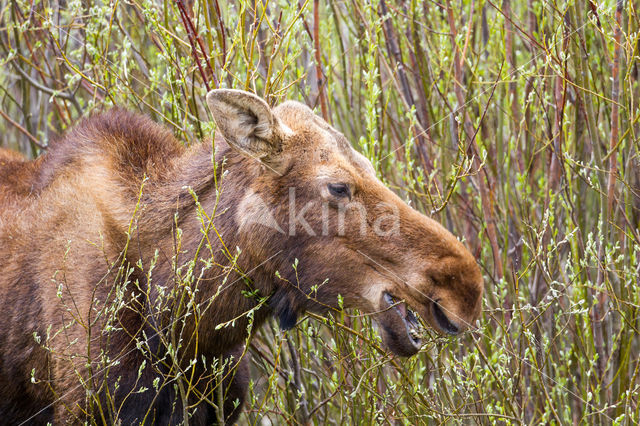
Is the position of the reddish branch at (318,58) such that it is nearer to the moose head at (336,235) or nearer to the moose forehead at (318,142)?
the moose forehead at (318,142)

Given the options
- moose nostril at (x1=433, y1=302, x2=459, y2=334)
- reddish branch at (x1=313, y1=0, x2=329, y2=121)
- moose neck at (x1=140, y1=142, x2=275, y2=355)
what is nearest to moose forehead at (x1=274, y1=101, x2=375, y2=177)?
moose neck at (x1=140, y1=142, x2=275, y2=355)

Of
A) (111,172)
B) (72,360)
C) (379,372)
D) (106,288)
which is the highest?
(111,172)

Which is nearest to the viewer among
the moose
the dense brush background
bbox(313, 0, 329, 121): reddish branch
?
the moose

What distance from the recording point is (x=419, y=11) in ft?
18.1

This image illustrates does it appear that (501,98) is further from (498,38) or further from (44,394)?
(44,394)

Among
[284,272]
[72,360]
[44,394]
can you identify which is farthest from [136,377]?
[284,272]

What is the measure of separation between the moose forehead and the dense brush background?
0.16m

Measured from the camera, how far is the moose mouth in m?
3.66

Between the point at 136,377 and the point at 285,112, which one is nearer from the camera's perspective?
the point at 136,377

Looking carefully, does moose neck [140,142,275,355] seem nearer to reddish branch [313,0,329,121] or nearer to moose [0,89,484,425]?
moose [0,89,484,425]

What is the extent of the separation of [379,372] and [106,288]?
149 cm

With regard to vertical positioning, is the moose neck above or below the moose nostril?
above

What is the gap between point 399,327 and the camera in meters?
3.67

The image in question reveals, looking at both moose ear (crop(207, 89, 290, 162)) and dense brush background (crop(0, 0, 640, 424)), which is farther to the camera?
dense brush background (crop(0, 0, 640, 424))
